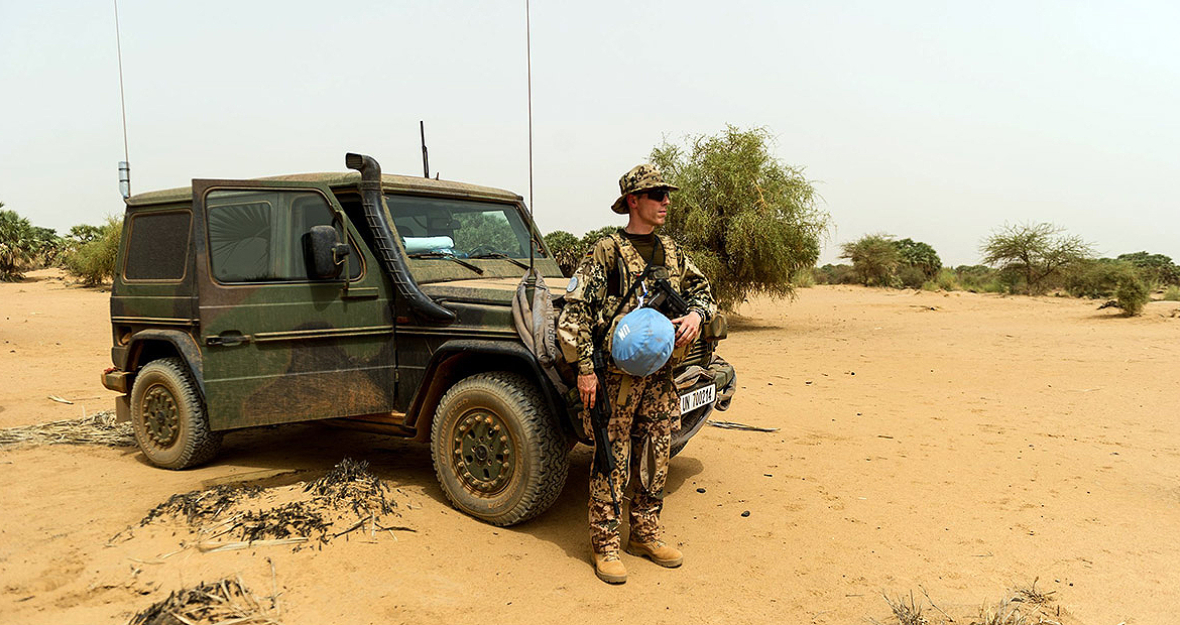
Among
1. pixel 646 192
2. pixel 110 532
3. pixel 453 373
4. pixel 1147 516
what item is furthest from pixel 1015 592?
pixel 110 532

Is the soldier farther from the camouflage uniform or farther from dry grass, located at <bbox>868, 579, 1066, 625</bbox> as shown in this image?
dry grass, located at <bbox>868, 579, 1066, 625</bbox>

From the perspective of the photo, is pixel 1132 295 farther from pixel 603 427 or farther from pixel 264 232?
pixel 264 232

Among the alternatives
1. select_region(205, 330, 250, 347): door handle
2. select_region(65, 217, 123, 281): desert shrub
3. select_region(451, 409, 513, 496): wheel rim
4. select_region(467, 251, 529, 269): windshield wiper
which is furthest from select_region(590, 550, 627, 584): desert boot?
select_region(65, 217, 123, 281): desert shrub

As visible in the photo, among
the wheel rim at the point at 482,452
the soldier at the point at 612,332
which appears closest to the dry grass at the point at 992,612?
the soldier at the point at 612,332

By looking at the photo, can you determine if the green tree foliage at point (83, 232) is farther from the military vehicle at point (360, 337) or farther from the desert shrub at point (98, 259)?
the military vehicle at point (360, 337)

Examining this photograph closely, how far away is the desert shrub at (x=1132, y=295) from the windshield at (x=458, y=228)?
18696 millimetres

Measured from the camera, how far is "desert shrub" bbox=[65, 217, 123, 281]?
1093 inches

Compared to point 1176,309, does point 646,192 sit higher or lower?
higher

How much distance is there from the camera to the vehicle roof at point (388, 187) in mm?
5070

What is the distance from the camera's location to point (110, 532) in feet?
13.9

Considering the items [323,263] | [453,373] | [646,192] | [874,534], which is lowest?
[874,534]

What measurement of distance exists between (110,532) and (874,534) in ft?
14.6

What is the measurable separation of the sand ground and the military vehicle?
1.39ft

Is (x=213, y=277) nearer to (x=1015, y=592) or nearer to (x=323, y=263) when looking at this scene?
(x=323, y=263)
